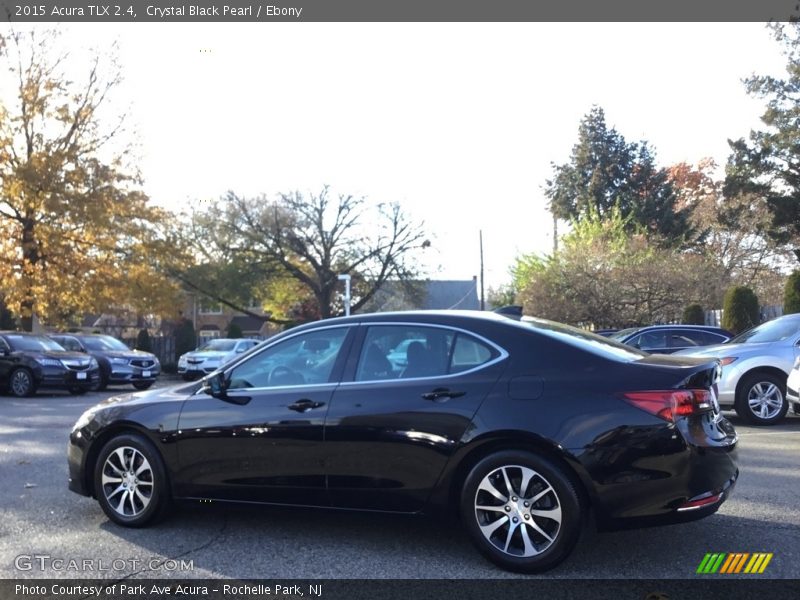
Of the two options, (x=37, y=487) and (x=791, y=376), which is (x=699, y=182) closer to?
(x=791, y=376)

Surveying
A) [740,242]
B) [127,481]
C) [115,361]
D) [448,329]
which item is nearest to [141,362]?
[115,361]

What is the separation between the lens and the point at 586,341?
537 cm

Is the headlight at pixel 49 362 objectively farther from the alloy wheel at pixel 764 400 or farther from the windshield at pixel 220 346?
the alloy wheel at pixel 764 400

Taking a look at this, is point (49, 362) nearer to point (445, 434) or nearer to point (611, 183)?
point (445, 434)

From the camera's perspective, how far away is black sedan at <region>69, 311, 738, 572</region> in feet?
15.4

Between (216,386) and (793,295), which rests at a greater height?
(793,295)

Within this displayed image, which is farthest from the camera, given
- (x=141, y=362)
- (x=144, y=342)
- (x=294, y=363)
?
(x=144, y=342)

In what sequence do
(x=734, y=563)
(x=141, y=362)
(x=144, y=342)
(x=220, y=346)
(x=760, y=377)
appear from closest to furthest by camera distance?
(x=734, y=563)
(x=760, y=377)
(x=141, y=362)
(x=220, y=346)
(x=144, y=342)

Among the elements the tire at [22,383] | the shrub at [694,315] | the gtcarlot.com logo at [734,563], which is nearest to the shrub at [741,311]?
the shrub at [694,315]

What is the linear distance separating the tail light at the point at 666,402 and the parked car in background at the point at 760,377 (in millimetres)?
7045

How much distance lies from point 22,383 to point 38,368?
0.56 meters

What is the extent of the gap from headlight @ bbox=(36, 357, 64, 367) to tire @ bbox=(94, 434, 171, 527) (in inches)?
529

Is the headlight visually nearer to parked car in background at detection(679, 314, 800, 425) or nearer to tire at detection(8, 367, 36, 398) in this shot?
tire at detection(8, 367, 36, 398)

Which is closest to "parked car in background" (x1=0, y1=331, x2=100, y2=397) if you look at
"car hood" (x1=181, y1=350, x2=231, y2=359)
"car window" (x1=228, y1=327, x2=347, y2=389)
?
"car hood" (x1=181, y1=350, x2=231, y2=359)
